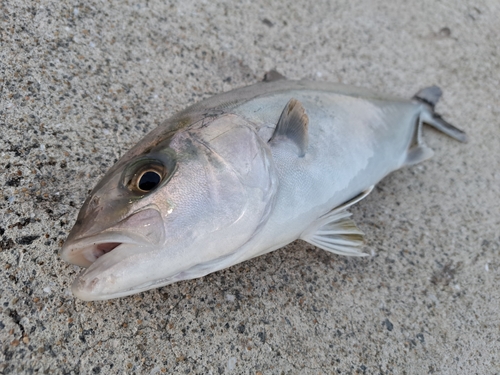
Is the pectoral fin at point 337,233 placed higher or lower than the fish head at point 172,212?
lower

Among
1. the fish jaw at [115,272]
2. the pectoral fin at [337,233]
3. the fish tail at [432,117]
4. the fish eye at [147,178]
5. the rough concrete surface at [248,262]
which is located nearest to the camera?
the fish jaw at [115,272]

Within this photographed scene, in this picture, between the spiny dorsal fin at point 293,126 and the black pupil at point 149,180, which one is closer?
the black pupil at point 149,180

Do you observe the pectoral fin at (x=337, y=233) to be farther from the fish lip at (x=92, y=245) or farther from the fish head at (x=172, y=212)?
the fish lip at (x=92, y=245)

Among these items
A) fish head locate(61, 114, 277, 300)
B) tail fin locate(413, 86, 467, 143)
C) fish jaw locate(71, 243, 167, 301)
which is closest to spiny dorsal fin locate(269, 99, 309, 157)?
fish head locate(61, 114, 277, 300)

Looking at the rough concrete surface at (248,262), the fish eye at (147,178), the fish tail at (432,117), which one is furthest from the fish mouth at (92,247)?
the fish tail at (432,117)

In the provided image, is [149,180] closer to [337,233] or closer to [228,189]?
[228,189]

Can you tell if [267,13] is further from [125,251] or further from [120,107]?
[125,251]
